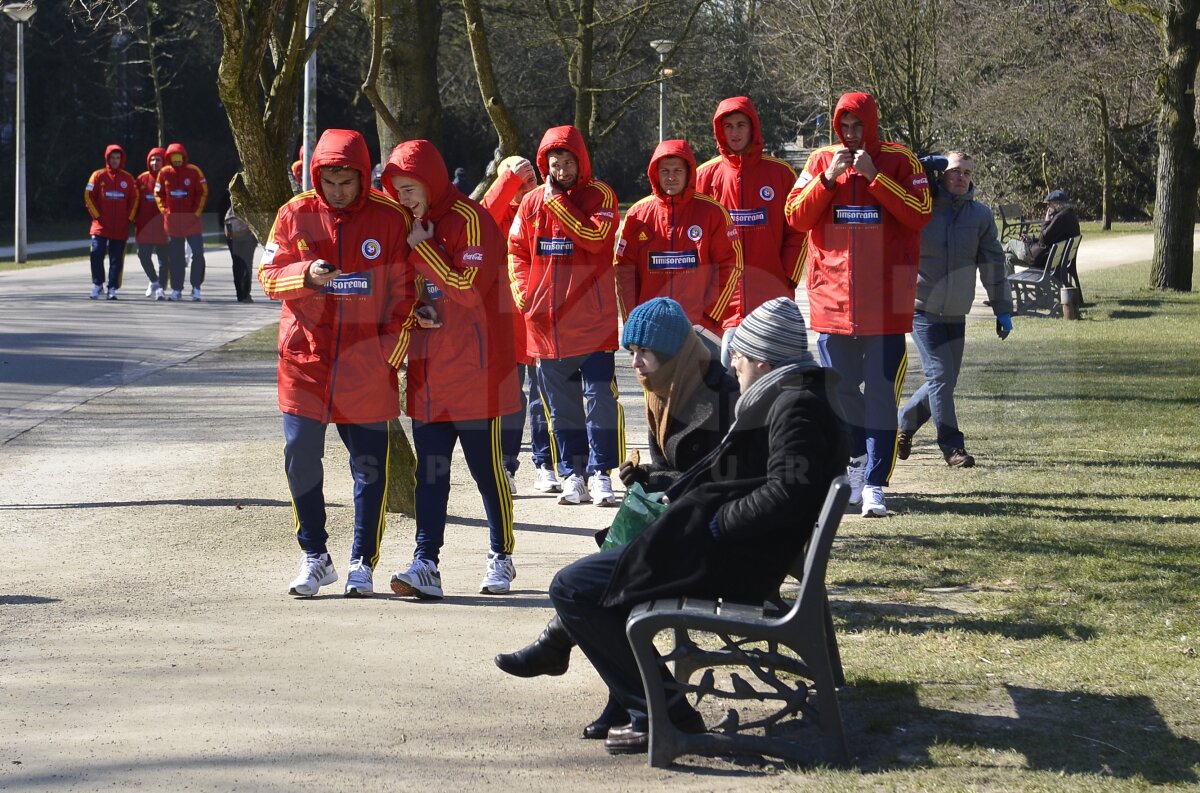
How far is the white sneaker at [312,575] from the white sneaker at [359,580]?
0.12m

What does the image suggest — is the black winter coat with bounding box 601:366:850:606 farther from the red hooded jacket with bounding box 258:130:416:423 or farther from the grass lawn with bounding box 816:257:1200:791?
the red hooded jacket with bounding box 258:130:416:423

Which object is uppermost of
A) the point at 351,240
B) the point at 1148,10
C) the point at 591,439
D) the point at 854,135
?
the point at 1148,10

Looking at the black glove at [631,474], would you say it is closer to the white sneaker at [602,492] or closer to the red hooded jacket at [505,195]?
the white sneaker at [602,492]

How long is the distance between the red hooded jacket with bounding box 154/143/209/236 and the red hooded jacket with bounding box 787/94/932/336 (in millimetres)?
14253

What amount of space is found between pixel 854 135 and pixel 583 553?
251 cm

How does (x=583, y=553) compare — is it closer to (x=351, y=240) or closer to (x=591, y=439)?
(x=591, y=439)

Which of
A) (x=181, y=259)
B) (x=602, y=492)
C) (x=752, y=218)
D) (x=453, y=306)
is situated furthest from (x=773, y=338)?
(x=181, y=259)

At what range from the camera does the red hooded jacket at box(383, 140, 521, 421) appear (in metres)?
6.27

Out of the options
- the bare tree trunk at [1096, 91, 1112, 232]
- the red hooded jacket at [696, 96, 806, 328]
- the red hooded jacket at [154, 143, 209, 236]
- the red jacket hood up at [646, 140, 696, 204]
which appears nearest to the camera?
the red jacket hood up at [646, 140, 696, 204]

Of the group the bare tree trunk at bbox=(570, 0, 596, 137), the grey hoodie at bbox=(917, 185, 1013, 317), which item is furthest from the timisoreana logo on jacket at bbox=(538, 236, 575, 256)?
the bare tree trunk at bbox=(570, 0, 596, 137)

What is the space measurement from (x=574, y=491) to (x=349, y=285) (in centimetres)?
274

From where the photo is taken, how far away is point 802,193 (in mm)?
7875

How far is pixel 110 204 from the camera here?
812 inches

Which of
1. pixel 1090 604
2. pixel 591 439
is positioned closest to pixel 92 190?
pixel 591 439
